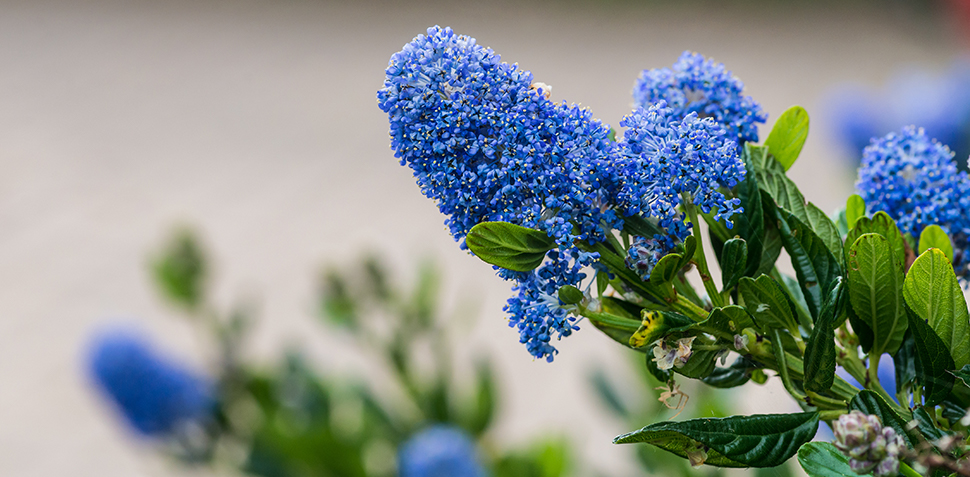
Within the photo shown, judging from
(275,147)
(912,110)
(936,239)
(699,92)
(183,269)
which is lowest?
(936,239)

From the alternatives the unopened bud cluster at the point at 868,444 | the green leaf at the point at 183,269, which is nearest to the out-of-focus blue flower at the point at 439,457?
the green leaf at the point at 183,269

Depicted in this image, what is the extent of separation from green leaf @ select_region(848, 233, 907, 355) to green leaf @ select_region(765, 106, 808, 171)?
0.11 metres

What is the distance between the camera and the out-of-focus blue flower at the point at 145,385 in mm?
1408

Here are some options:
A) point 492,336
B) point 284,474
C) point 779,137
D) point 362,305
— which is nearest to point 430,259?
point 362,305

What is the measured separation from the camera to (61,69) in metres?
4.93

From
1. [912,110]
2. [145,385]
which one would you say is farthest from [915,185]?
[145,385]

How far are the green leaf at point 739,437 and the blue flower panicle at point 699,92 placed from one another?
18 centimetres

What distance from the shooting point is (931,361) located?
430 mm

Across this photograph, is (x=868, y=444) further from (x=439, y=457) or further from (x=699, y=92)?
(x=439, y=457)

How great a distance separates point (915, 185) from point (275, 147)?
13.0ft

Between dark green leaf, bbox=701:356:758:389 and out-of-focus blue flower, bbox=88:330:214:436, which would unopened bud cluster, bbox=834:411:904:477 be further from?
out-of-focus blue flower, bbox=88:330:214:436

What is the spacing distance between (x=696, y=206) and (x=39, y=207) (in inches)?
155

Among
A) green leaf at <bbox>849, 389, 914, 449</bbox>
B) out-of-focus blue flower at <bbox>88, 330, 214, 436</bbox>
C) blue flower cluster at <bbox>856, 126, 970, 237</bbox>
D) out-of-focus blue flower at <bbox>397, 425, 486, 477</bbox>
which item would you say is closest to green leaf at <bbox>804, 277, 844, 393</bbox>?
green leaf at <bbox>849, 389, 914, 449</bbox>

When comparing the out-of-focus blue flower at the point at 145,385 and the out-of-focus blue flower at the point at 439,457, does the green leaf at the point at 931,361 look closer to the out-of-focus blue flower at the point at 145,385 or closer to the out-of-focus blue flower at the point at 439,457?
the out-of-focus blue flower at the point at 439,457
